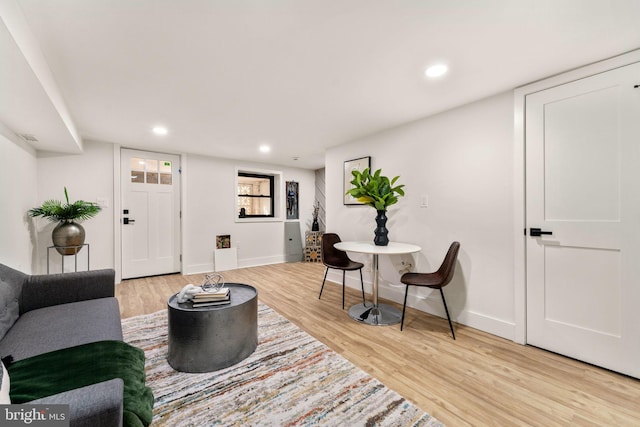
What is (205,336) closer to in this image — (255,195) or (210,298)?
(210,298)

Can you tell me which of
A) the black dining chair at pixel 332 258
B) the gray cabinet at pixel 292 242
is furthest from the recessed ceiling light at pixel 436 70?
the gray cabinet at pixel 292 242

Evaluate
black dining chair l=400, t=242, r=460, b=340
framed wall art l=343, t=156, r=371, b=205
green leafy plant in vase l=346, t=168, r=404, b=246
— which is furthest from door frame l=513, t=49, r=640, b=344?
framed wall art l=343, t=156, r=371, b=205

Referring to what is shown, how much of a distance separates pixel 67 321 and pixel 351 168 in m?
3.28

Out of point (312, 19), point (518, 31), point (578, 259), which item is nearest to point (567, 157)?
point (578, 259)

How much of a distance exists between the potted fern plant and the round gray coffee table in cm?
238

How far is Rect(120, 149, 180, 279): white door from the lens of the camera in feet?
13.4

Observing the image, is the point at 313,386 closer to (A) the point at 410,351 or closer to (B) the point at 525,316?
→ (A) the point at 410,351

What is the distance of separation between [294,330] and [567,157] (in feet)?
8.66

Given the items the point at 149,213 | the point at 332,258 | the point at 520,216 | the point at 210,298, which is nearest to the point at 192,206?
the point at 149,213

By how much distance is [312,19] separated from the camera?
1.45 metres

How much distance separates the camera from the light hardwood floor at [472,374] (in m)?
1.43

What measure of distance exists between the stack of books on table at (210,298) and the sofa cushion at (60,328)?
0.45m

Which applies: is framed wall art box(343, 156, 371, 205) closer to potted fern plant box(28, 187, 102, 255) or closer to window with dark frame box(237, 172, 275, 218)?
window with dark frame box(237, 172, 275, 218)

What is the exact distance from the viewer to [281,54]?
1.77 meters
